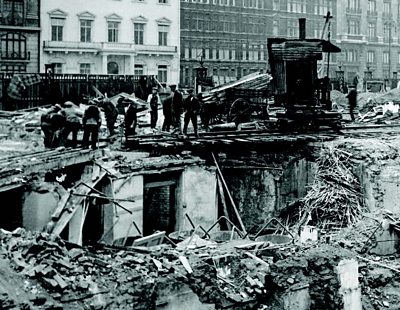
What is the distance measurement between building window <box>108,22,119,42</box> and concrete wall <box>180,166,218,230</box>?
110ft

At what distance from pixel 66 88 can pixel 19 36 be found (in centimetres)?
1444

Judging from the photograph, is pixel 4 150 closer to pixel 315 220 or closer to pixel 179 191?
pixel 179 191

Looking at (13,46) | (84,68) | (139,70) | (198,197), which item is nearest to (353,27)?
(139,70)

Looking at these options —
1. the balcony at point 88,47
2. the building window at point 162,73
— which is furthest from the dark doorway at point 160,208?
the building window at point 162,73

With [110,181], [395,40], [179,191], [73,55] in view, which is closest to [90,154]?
[110,181]

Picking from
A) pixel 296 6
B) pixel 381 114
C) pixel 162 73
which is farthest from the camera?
pixel 296 6

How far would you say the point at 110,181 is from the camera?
15555mm

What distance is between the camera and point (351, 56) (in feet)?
238

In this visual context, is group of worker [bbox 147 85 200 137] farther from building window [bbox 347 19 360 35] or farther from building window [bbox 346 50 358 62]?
building window [bbox 347 19 360 35]

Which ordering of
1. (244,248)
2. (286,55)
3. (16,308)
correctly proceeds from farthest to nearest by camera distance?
(286,55), (244,248), (16,308)

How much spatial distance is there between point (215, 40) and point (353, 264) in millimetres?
48404

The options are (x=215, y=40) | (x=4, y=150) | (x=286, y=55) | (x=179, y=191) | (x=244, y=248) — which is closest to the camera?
(x=244, y=248)

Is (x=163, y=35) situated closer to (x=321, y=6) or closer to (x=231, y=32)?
(x=231, y=32)

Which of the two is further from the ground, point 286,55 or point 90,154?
point 286,55
